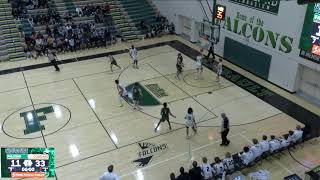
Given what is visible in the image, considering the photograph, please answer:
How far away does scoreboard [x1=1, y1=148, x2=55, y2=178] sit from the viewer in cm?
784

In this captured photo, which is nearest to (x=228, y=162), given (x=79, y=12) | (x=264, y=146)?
(x=264, y=146)

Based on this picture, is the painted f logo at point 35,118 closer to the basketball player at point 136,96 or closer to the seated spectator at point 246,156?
the basketball player at point 136,96

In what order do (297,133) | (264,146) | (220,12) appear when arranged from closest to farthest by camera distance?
(264,146) → (297,133) → (220,12)

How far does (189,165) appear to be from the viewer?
45.3ft

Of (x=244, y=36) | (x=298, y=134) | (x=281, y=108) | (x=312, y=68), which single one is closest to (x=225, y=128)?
(x=298, y=134)

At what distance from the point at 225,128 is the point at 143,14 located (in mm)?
19866

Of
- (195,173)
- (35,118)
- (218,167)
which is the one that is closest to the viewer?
(195,173)

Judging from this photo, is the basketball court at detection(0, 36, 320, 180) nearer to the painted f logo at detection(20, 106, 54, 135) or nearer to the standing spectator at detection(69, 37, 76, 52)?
the painted f logo at detection(20, 106, 54, 135)

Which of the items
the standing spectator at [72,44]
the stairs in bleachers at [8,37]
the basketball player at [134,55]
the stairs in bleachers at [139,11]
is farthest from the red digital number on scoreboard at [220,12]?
the stairs in bleachers at [8,37]

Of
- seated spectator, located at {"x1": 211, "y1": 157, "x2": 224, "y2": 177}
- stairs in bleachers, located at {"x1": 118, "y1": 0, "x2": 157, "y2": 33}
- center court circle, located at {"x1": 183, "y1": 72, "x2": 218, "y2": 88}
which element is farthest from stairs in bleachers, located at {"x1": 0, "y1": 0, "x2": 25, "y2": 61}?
seated spectator, located at {"x1": 211, "y1": 157, "x2": 224, "y2": 177}

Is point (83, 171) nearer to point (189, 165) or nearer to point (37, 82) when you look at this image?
point (189, 165)

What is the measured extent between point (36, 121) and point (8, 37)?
40.6 feet

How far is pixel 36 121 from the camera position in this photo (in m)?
17.0

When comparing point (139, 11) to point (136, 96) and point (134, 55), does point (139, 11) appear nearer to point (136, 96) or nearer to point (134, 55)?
point (134, 55)
